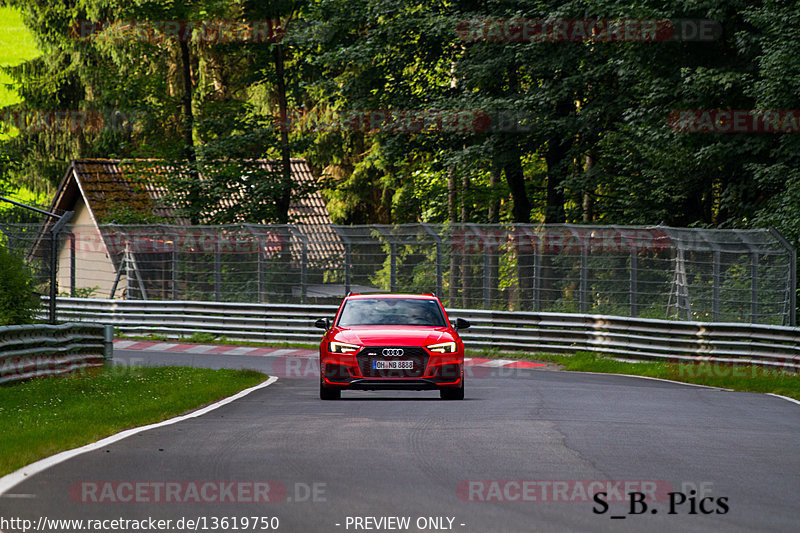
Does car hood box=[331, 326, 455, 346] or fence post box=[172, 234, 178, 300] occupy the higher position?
fence post box=[172, 234, 178, 300]

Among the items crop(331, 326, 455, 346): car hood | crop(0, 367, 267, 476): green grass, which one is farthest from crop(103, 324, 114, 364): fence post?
crop(331, 326, 455, 346): car hood

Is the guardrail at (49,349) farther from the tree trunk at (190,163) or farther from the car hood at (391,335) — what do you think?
the tree trunk at (190,163)

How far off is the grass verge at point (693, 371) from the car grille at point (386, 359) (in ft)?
19.9

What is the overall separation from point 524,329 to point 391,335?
37.1ft

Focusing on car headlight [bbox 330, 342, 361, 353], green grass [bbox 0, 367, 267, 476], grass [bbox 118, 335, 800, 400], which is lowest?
grass [bbox 118, 335, 800, 400]

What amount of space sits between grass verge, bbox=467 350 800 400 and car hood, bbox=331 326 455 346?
5.77 meters

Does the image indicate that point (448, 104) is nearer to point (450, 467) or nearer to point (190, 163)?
point (190, 163)

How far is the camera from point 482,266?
26.0m

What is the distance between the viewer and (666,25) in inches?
998

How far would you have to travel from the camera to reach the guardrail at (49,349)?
16625 mm

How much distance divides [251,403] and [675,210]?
18.1 meters

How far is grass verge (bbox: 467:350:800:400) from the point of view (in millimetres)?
18375

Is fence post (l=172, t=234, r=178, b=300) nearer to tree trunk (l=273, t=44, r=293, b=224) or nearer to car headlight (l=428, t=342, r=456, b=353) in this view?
tree trunk (l=273, t=44, r=293, b=224)

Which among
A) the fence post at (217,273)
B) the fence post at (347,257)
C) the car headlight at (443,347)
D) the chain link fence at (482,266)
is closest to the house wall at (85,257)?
the chain link fence at (482,266)
